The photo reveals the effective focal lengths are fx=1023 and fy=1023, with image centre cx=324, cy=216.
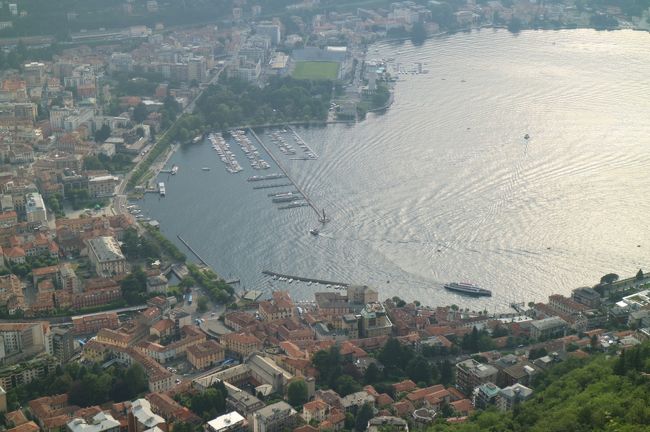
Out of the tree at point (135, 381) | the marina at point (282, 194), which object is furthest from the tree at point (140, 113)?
the tree at point (135, 381)

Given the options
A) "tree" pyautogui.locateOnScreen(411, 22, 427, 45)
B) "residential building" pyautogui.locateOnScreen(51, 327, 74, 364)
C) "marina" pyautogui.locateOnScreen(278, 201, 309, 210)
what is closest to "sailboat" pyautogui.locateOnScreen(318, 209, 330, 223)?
"marina" pyautogui.locateOnScreen(278, 201, 309, 210)

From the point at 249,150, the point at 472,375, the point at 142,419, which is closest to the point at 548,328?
the point at 472,375

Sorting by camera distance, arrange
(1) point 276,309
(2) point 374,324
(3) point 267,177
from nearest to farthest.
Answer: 1. (2) point 374,324
2. (1) point 276,309
3. (3) point 267,177

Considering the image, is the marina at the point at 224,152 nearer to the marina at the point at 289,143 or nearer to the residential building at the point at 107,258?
the marina at the point at 289,143

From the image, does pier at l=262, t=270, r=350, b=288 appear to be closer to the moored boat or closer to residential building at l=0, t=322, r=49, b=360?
the moored boat

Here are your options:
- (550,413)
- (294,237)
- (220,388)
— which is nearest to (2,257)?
(294,237)

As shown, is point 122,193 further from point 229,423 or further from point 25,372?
point 229,423
